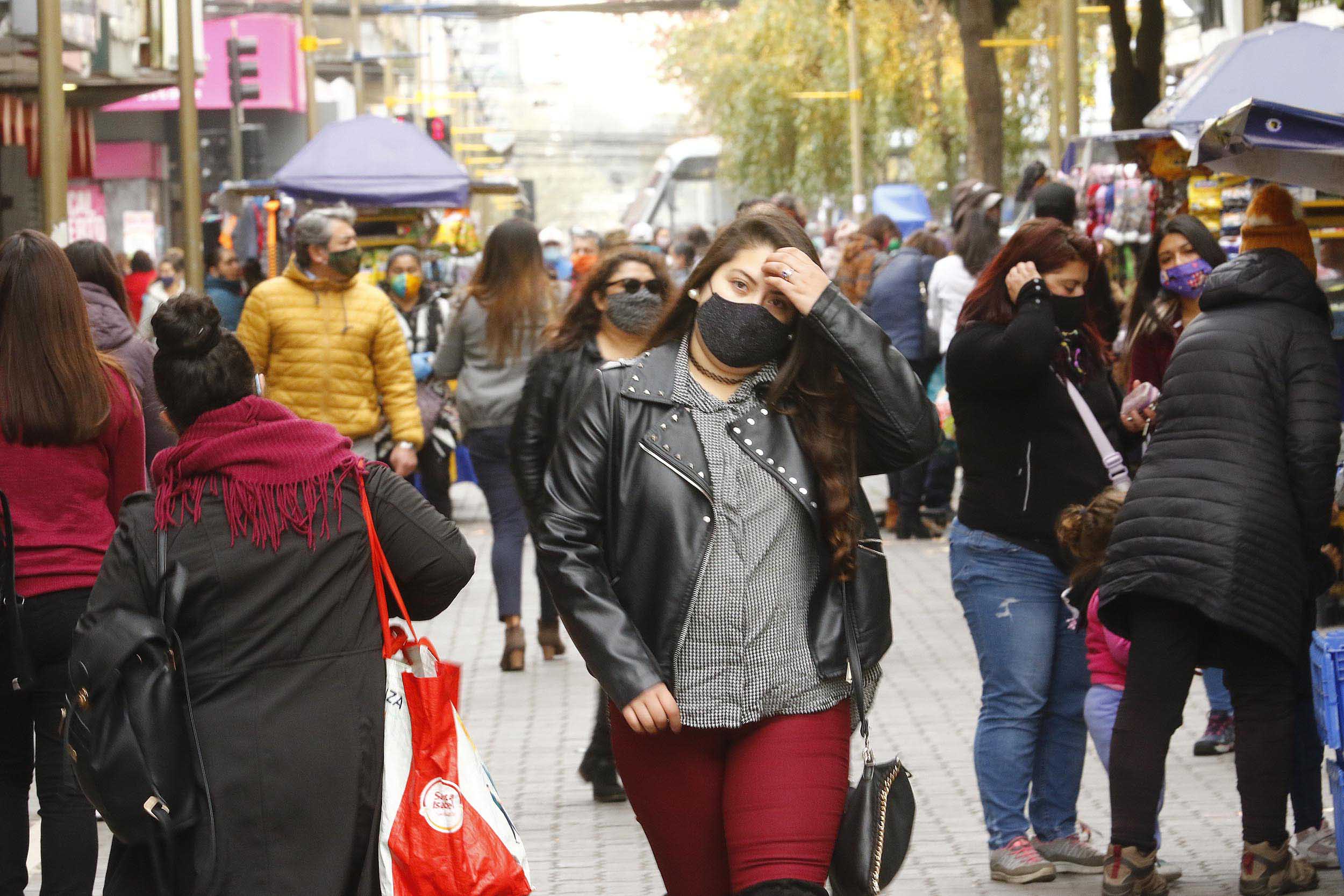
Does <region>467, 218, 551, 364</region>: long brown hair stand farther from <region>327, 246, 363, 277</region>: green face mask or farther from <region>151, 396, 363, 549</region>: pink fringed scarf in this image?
<region>151, 396, 363, 549</region>: pink fringed scarf

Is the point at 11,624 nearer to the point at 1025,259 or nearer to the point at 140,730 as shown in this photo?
the point at 140,730

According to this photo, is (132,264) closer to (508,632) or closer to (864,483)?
(864,483)

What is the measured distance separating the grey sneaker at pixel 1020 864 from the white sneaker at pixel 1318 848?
74 cm

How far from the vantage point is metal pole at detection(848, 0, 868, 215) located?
36531 mm

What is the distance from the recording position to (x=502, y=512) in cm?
940

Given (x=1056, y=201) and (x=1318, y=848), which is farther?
(x=1056, y=201)

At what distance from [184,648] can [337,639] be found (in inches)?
11.8

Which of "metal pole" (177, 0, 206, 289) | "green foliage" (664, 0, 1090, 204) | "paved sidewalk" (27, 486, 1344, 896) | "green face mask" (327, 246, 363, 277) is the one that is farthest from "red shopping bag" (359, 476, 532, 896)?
"green foliage" (664, 0, 1090, 204)

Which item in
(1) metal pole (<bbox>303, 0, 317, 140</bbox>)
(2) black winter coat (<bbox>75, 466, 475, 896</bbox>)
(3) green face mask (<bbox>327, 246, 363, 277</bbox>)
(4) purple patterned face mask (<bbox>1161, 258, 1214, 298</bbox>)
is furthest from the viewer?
(1) metal pole (<bbox>303, 0, 317, 140</bbox>)

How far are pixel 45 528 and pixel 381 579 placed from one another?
4.27ft

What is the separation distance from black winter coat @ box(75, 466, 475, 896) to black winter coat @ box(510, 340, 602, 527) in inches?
123

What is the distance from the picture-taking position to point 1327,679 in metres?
4.98

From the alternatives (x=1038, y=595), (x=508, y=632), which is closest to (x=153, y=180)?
(x=508, y=632)

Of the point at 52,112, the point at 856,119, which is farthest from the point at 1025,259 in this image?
the point at 856,119
